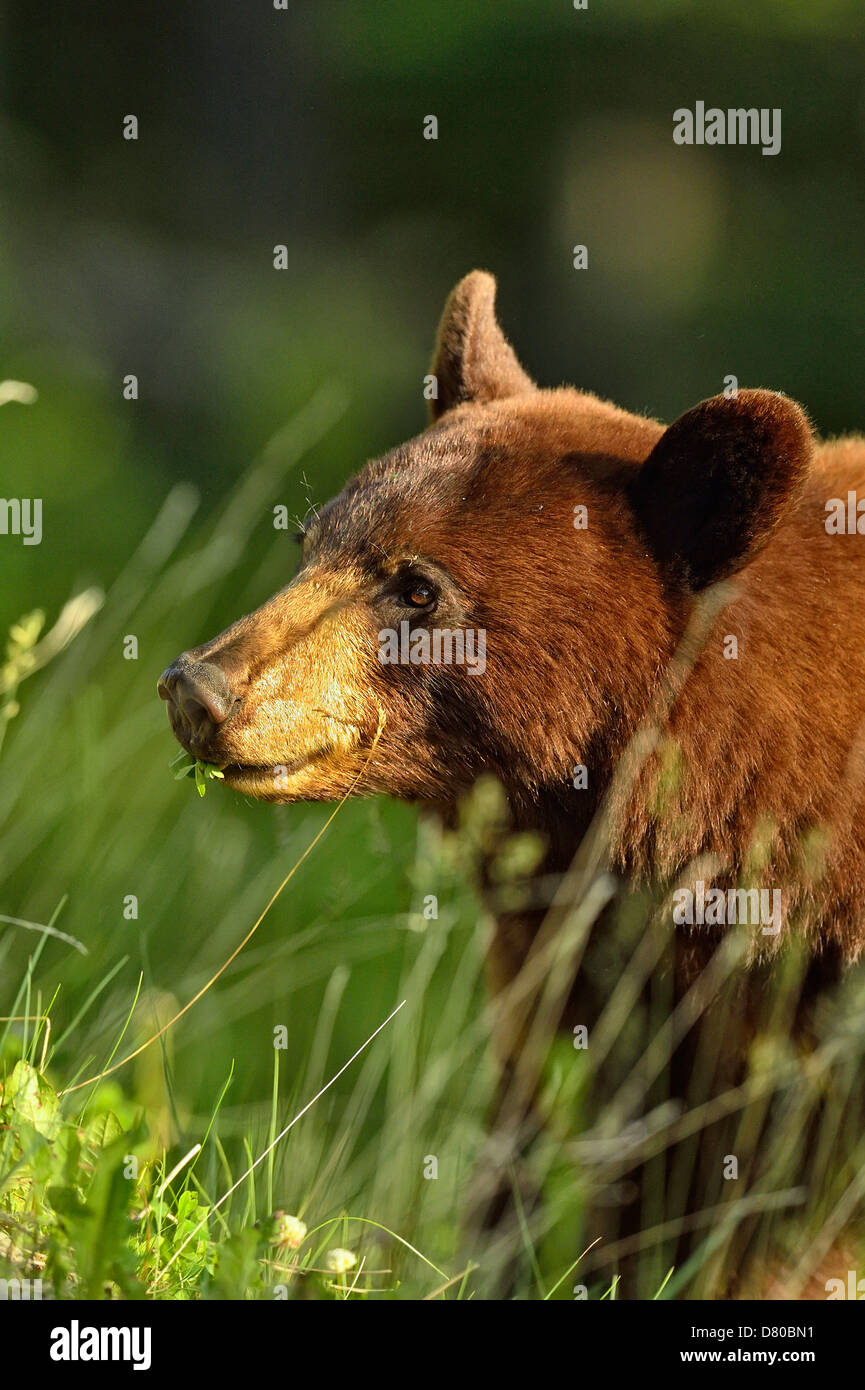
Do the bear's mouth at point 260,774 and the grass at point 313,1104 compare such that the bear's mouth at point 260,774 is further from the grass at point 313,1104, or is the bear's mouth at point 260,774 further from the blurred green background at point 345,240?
the blurred green background at point 345,240

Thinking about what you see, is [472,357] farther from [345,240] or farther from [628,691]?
[345,240]

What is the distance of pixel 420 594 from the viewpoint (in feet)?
9.68

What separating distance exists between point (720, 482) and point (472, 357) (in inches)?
40.6

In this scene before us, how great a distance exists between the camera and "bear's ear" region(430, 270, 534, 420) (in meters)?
3.63

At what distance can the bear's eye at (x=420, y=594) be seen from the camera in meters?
2.95

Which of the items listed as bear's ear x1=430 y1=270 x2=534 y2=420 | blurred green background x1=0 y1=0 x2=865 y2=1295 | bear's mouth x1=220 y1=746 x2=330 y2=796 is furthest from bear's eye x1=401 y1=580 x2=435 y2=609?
blurred green background x1=0 y1=0 x2=865 y2=1295

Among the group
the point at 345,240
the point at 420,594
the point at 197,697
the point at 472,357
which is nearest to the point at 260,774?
the point at 197,697

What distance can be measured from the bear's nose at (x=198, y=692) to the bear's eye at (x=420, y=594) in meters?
0.44

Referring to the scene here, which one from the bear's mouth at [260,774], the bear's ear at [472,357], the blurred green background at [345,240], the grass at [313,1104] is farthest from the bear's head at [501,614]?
the blurred green background at [345,240]

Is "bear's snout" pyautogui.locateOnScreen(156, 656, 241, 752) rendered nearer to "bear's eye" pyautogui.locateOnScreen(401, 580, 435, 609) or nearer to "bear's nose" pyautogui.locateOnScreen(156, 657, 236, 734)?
"bear's nose" pyautogui.locateOnScreen(156, 657, 236, 734)

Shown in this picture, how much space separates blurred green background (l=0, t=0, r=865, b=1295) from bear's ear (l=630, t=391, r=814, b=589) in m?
3.63

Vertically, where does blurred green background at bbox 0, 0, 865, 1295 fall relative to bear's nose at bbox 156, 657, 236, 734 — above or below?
above
